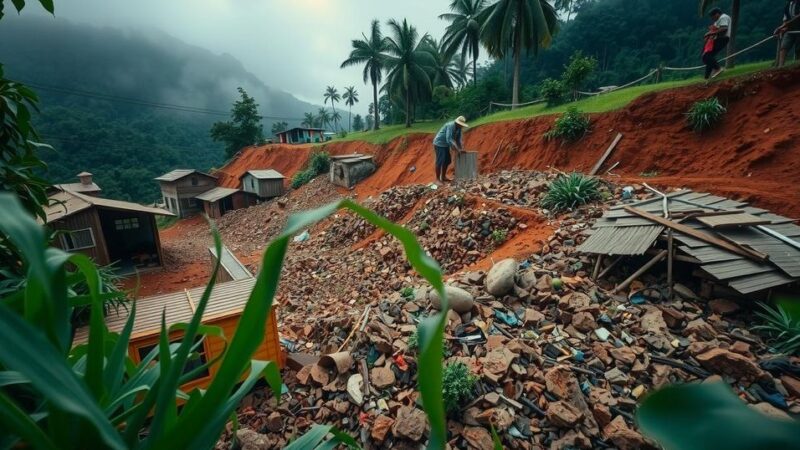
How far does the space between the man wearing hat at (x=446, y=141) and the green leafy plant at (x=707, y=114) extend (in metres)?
5.93

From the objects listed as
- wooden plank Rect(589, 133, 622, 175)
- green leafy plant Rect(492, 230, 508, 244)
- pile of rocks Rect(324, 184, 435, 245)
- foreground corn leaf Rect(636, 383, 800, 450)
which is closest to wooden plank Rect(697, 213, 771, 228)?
green leafy plant Rect(492, 230, 508, 244)

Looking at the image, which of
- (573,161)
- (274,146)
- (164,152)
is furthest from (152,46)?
(573,161)

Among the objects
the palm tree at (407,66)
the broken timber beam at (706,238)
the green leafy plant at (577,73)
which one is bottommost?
the broken timber beam at (706,238)

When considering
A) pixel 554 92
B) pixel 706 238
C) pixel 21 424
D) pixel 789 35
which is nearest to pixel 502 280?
pixel 706 238

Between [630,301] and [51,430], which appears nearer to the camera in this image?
[51,430]

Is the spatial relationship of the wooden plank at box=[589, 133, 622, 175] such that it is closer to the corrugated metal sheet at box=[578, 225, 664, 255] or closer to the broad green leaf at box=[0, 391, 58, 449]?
the corrugated metal sheet at box=[578, 225, 664, 255]

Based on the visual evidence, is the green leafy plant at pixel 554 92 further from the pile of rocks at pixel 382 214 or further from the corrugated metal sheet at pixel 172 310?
the corrugated metal sheet at pixel 172 310

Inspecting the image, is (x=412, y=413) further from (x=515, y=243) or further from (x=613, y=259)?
(x=515, y=243)

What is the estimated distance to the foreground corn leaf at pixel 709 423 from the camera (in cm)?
31

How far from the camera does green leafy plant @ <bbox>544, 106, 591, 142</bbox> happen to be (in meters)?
11.0

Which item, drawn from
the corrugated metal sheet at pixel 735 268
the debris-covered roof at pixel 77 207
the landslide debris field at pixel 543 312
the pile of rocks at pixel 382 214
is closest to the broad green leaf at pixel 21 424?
the landslide debris field at pixel 543 312

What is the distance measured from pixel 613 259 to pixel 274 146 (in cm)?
3050

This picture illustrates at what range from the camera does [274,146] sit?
30906mm

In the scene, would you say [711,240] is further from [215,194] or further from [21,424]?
[215,194]
